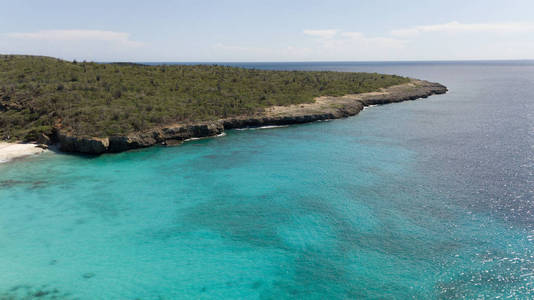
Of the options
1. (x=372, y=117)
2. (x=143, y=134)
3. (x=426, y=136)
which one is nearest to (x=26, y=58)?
(x=143, y=134)

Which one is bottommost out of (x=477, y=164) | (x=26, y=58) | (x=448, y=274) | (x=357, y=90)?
(x=448, y=274)

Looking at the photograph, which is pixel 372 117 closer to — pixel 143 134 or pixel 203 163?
pixel 203 163

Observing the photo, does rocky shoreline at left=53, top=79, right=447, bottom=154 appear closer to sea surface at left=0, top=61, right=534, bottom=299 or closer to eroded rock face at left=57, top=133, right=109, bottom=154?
eroded rock face at left=57, top=133, right=109, bottom=154

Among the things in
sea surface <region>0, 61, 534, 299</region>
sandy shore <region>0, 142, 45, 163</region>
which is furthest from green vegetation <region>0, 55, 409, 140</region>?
sea surface <region>0, 61, 534, 299</region>

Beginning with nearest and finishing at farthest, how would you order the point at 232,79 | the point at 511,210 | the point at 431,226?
the point at 431,226 → the point at 511,210 → the point at 232,79

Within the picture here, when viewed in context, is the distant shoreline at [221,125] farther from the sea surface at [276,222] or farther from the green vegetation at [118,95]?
the sea surface at [276,222]

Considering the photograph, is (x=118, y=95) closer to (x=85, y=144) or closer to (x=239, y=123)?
(x=85, y=144)

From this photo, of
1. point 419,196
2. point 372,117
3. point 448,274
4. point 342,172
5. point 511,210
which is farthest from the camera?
point 372,117

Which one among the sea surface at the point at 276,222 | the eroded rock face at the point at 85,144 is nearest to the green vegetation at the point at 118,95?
the eroded rock face at the point at 85,144
